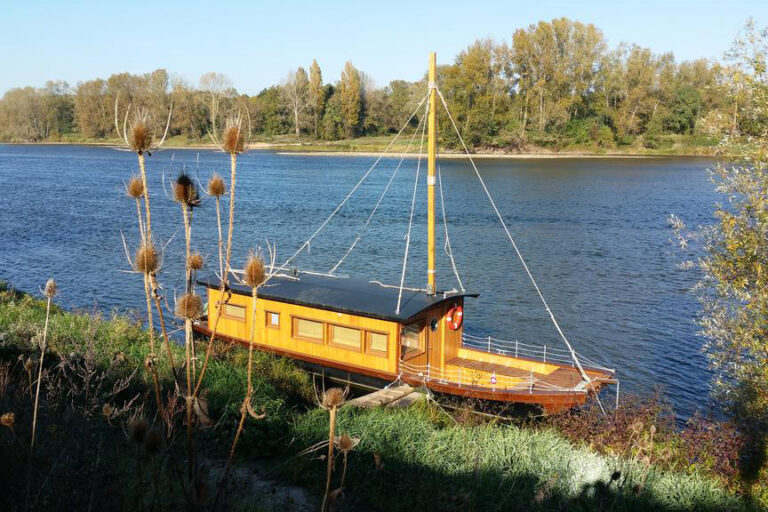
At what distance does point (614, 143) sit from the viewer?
100m

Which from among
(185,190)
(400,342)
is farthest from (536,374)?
(185,190)

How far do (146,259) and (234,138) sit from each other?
971 mm

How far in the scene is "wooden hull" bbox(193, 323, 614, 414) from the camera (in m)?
14.0

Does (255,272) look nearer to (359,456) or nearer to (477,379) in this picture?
(359,456)

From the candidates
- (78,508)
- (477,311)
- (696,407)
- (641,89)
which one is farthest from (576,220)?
(641,89)

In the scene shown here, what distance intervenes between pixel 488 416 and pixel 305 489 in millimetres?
6249

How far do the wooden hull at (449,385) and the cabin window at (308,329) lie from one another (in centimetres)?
49

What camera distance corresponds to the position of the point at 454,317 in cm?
1667

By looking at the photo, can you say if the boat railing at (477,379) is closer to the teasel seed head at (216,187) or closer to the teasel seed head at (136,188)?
the teasel seed head at (216,187)

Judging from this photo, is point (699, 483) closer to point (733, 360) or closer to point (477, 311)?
point (733, 360)

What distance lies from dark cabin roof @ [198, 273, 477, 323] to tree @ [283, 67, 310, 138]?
100561mm

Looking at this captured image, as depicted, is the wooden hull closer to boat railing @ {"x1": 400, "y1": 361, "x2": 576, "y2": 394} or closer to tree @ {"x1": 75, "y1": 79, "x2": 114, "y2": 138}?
boat railing @ {"x1": 400, "y1": 361, "x2": 576, "y2": 394}

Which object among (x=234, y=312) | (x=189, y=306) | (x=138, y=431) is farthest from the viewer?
(x=234, y=312)

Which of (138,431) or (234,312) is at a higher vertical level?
(138,431)
